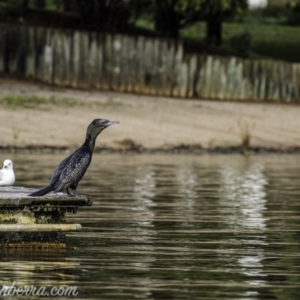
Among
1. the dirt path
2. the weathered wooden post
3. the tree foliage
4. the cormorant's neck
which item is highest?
the tree foliage

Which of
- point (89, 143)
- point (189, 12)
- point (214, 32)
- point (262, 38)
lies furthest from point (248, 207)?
point (262, 38)

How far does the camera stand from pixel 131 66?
129 feet

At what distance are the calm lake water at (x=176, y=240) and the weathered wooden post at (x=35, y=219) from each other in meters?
0.23

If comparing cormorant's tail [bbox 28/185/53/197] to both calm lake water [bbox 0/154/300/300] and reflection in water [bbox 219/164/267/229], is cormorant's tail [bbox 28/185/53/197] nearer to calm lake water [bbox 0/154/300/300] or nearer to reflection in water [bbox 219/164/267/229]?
calm lake water [bbox 0/154/300/300]

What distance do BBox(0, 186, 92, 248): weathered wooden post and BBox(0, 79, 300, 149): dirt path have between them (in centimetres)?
1784

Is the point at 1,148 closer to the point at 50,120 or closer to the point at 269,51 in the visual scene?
the point at 50,120

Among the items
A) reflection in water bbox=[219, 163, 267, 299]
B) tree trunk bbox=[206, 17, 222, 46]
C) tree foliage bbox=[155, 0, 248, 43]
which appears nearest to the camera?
reflection in water bbox=[219, 163, 267, 299]

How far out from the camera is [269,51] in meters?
49.1

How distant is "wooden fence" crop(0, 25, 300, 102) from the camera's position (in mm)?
38594

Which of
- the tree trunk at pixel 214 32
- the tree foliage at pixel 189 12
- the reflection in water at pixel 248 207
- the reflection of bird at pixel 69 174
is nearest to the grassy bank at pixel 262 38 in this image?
the tree trunk at pixel 214 32

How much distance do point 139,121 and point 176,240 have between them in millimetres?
19412

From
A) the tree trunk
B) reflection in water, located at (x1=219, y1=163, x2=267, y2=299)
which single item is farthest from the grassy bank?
reflection in water, located at (x1=219, y1=163, x2=267, y2=299)

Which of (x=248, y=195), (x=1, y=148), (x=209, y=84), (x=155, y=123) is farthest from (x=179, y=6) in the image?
(x=248, y=195)

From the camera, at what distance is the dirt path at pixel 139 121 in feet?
106
